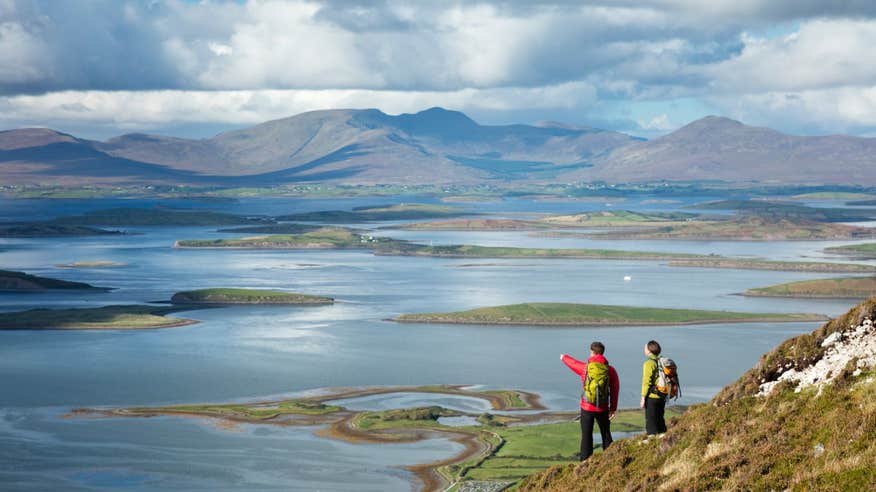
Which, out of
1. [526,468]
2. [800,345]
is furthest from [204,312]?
[800,345]

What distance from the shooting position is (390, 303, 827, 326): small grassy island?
106312 mm

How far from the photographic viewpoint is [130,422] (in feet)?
204

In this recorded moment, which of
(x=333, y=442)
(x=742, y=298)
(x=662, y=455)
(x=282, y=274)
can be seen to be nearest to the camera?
(x=662, y=455)

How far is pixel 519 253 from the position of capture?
188 metres

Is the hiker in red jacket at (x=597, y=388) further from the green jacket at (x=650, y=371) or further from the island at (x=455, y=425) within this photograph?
the island at (x=455, y=425)

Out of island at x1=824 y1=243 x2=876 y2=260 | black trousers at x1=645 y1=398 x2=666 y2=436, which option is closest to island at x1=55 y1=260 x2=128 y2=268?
island at x1=824 y1=243 x2=876 y2=260

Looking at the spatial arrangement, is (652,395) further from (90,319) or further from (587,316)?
(90,319)

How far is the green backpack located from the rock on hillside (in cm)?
176

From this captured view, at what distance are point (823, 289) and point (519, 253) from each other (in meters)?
66.7

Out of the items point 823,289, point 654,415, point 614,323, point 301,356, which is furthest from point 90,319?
point 654,415

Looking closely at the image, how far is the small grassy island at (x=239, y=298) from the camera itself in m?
121

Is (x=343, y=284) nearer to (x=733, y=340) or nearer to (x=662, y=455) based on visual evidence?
(x=733, y=340)

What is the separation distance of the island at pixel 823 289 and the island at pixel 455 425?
6511cm

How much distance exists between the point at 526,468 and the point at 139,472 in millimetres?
17162
